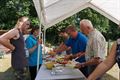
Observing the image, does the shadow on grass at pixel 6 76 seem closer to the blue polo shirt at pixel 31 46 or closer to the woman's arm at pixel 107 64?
the blue polo shirt at pixel 31 46

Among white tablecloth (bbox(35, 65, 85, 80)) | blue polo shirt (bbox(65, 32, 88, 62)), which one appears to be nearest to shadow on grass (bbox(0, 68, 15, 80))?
blue polo shirt (bbox(65, 32, 88, 62))

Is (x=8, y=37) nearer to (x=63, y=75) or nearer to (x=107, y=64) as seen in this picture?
(x=63, y=75)

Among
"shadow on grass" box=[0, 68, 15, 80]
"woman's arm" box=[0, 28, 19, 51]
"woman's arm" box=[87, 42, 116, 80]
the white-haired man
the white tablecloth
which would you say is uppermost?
"woman's arm" box=[87, 42, 116, 80]

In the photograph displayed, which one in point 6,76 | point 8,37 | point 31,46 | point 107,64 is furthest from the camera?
point 6,76

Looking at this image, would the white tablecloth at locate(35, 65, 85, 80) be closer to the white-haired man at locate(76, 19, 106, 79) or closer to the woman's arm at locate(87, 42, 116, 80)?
the white-haired man at locate(76, 19, 106, 79)

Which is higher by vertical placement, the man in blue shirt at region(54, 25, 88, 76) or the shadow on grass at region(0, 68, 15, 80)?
the man in blue shirt at region(54, 25, 88, 76)

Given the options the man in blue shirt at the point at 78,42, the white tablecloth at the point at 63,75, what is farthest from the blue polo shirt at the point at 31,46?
the white tablecloth at the point at 63,75

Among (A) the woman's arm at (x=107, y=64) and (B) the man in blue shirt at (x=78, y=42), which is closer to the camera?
(A) the woman's arm at (x=107, y=64)

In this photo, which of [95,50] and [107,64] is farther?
[95,50]

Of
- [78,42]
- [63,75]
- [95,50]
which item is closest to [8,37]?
[63,75]

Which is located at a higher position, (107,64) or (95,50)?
(107,64)

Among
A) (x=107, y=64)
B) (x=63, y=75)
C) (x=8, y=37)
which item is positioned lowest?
(x=63, y=75)

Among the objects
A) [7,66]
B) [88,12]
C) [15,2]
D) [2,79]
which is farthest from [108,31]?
[2,79]

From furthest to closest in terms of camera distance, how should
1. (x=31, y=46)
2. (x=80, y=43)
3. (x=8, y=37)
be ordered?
(x=31, y=46)
(x=80, y=43)
(x=8, y=37)
